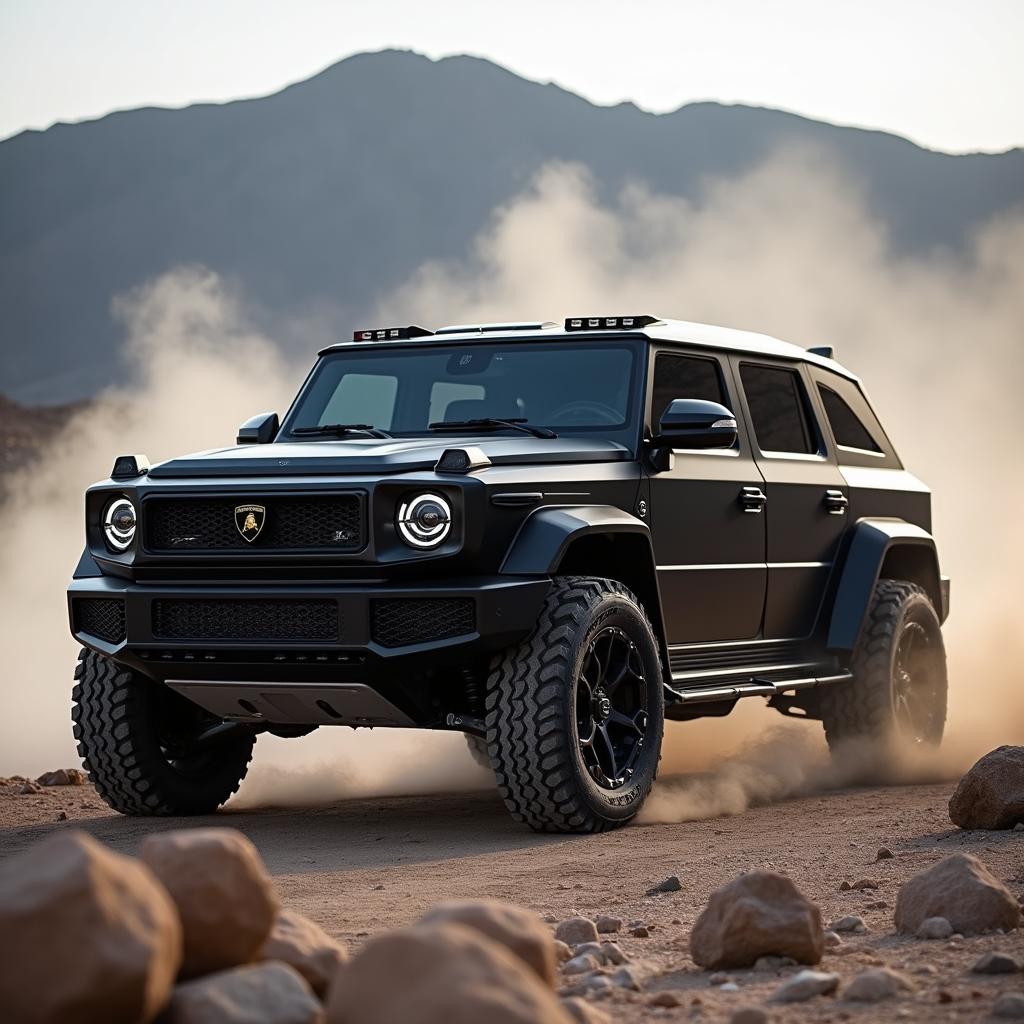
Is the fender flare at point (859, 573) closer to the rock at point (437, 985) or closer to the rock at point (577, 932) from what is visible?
the rock at point (577, 932)

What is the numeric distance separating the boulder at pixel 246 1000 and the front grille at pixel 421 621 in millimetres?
3365

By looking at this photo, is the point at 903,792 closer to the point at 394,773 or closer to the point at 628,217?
the point at 394,773

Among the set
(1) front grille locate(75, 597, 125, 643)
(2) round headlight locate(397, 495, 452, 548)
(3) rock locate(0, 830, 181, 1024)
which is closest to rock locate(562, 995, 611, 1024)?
(3) rock locate(0, 830, 181, 1024)

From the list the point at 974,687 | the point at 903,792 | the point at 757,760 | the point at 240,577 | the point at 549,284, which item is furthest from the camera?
the point at 549,284

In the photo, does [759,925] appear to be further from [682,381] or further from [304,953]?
[682,381]

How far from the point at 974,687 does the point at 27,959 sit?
9.21 metres

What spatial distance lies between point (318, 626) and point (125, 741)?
130cm

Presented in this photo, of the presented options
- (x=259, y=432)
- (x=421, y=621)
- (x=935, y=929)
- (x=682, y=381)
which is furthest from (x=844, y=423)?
(x=935, y=929)

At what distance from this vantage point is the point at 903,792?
8.64 meters

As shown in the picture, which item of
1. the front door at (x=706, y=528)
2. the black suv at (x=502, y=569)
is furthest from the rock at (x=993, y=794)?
the front door at (x=706, y=528)

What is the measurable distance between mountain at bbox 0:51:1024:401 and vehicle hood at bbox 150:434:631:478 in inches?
3785

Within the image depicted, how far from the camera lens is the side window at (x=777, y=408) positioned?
8750 mm

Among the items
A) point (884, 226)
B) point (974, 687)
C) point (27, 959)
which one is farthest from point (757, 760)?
point (884, 226)

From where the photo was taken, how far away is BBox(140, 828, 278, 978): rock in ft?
Result: 10.9
